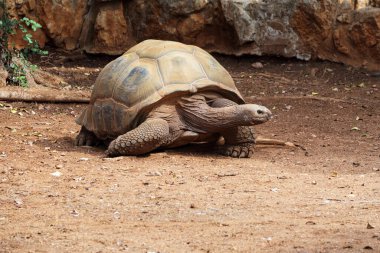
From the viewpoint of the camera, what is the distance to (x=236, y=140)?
23.0ft

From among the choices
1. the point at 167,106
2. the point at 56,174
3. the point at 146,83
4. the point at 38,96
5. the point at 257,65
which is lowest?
the point at 257,65

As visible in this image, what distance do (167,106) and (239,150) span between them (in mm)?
737

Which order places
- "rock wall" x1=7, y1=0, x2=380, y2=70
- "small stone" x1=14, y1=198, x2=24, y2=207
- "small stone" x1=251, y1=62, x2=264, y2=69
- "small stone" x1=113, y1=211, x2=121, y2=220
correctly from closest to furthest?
"small stone" x1=113, y1=211, x2=121, y2=220 → "small stone" x1=14, y1=198, x2=24, y2=207 → "rock wall" x1=7, y1=0, x2=380, y2=70 → "small stone" x1=251, y1=62, x2=264, y2=69

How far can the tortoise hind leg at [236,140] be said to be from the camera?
696 centimetres

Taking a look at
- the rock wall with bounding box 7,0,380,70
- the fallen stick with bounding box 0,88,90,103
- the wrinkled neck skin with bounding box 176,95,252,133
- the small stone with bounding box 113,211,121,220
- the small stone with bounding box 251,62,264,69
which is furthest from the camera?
the small stone with bounding box 251,62,264,69

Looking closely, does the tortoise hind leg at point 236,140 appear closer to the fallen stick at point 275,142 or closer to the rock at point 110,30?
the fallen stick at point 275,142

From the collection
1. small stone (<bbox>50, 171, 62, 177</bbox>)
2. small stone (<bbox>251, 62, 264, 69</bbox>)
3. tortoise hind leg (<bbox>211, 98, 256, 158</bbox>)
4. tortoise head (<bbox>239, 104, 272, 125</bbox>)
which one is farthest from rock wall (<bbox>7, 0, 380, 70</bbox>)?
small stone (<bbox>50, 171, 62, 177</bbox>)

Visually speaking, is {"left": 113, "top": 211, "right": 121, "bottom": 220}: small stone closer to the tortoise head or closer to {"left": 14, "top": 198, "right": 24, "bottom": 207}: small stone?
{"left": 14, "top": 198, "right": 24, "bottom": 207}: small stone

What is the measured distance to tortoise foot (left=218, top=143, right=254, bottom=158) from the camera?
694cm

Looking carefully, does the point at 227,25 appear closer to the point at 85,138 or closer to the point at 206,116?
the point at 85,138

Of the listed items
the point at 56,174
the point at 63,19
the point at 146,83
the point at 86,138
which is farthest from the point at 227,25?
the point at 56,174

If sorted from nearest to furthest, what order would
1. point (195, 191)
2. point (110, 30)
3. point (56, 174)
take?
point (195, 191) → point (56, 174) → point (110, 30)

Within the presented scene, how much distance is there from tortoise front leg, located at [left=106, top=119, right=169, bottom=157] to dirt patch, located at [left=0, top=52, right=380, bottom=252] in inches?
4.5

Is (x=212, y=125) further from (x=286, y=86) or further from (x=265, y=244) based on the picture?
(x=286, y=86)
